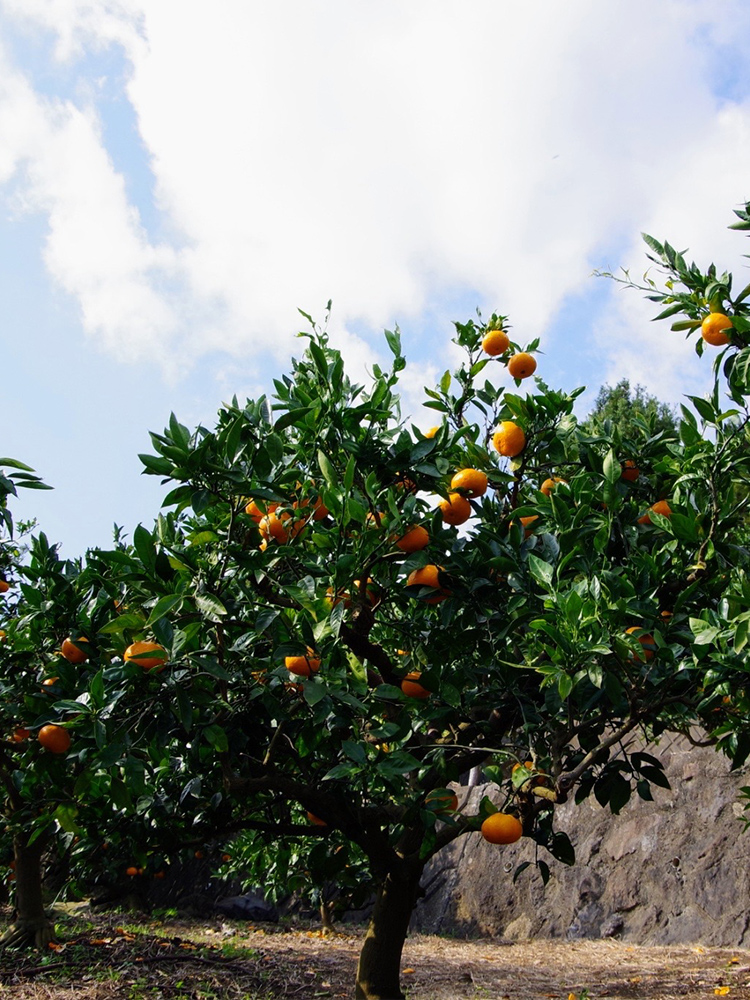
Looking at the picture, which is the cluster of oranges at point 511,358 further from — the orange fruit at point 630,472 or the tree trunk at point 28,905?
the tree trunk at point 28,905

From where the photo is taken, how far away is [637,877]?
7066 millimetres

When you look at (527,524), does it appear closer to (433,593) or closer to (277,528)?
(433,593)

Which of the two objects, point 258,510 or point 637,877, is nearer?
point 258,510

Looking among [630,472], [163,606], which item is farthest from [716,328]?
[163,606]

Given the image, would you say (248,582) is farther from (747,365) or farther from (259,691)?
(747,365)

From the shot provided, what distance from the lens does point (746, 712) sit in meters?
2.88

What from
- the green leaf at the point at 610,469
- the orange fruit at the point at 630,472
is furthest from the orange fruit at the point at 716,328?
the orange fruit at the point at 630,472

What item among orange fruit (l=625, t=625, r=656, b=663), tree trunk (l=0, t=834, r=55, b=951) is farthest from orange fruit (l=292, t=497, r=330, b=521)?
tree trunk (l=0, t=834, r=55, b=951)

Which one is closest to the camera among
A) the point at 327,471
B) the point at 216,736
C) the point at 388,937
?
the point at 327,471

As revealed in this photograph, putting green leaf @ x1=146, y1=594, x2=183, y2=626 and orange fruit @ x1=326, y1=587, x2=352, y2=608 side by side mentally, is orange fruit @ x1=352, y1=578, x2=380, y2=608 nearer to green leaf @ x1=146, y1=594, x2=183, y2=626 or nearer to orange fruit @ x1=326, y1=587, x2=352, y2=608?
orange fruit @ x1=326, y1=587, x2=352, y2=608

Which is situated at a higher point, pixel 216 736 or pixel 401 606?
pixel 401 606

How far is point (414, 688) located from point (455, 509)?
65 cm

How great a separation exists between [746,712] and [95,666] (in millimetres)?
2346

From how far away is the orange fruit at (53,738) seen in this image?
2.87 m
